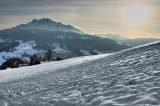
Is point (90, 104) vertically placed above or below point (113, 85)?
below

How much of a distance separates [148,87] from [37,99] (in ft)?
18.9

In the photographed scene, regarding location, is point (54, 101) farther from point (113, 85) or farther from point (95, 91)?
point (113, 85)

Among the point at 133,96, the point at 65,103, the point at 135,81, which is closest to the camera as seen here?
the point at 133,96

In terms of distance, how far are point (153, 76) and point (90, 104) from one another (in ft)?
12.0

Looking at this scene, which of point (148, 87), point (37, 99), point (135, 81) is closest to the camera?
point (148, 87)

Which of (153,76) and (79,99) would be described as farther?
(153,76)

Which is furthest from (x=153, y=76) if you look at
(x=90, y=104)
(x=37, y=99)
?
(x=37, y=99)

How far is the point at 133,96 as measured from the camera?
582cm

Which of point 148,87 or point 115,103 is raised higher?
point 148,87

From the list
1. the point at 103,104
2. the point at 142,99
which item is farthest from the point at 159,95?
the point at 103,104

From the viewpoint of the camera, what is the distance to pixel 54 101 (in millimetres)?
7242

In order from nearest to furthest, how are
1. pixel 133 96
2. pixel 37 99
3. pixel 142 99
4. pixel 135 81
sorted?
pixel 142 99
pixel 133 96
pixel 135 81
pixel 37 99

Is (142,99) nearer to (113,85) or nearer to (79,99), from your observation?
(113,85)

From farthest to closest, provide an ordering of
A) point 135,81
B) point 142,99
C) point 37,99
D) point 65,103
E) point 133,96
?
point 37,99 < point 135,81 < point 65,103 < point 133,96 < point 142,99
